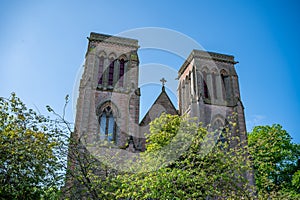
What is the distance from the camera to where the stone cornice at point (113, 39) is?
2630 centimetres

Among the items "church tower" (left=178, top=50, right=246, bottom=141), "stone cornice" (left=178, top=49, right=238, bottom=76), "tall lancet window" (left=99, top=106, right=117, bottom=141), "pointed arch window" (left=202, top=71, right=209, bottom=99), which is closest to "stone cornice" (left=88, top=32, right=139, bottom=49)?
"stone cornice" (left=178, top=49, right=238, bottom=76)

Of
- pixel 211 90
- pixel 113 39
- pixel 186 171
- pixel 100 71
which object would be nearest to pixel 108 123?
pixel 100 71

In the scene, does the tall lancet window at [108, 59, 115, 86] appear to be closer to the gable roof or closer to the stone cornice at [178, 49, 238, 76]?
the gable roof

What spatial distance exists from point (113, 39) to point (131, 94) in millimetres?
6175

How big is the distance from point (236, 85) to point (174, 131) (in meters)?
13.0

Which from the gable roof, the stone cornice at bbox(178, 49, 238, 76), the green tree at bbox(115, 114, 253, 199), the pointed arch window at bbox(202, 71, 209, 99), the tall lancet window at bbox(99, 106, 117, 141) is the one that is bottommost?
the green tree at bbox(115, 114, 253, 199)

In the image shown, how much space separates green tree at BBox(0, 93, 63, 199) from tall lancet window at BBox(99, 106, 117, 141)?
40.3ft

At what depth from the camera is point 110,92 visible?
23969 millimetres

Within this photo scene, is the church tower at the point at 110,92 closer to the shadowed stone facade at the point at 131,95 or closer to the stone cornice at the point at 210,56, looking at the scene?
the shadowed stone facade at the point at 131,95

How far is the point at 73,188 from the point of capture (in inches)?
408

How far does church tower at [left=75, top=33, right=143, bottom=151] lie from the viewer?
867 inches

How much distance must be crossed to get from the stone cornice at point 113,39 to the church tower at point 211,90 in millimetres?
5790

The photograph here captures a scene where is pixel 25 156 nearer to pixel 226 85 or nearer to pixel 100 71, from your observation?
pixel 100 71

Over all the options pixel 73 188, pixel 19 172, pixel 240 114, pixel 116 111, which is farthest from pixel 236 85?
pixel 19 172
